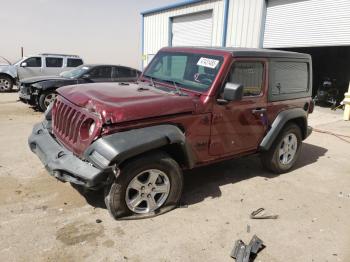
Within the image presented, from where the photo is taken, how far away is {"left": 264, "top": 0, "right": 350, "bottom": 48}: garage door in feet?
38.3

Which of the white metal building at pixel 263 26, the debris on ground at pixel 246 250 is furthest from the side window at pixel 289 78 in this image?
the white metal building at pixel 263 26

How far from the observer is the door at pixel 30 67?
567 inches

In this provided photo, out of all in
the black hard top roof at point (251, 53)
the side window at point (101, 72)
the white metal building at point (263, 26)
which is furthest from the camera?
the white metal building at point (263, 26)

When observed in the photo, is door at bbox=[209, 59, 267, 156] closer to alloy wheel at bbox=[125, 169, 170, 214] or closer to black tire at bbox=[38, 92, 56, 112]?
alloy wheel at bbox=[125, 169, 170, 214]

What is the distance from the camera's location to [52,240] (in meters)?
3.31

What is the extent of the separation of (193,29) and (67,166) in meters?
14.3

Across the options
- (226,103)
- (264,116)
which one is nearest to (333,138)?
(264,116)

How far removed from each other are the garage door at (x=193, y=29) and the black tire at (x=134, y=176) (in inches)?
510

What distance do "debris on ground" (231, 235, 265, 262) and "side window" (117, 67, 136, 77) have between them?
27.5ft

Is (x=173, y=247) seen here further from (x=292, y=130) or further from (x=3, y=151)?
(x=3, y=151)

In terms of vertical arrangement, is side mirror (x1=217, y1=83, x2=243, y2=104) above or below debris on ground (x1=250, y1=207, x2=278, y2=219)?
above

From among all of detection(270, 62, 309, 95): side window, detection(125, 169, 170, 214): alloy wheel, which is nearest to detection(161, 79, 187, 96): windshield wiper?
detection(125, 169, 170, 214): alloy wheel

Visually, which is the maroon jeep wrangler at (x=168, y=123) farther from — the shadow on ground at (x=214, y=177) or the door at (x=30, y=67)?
the door at (x=30, y=67)

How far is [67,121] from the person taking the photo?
396 centimetres
